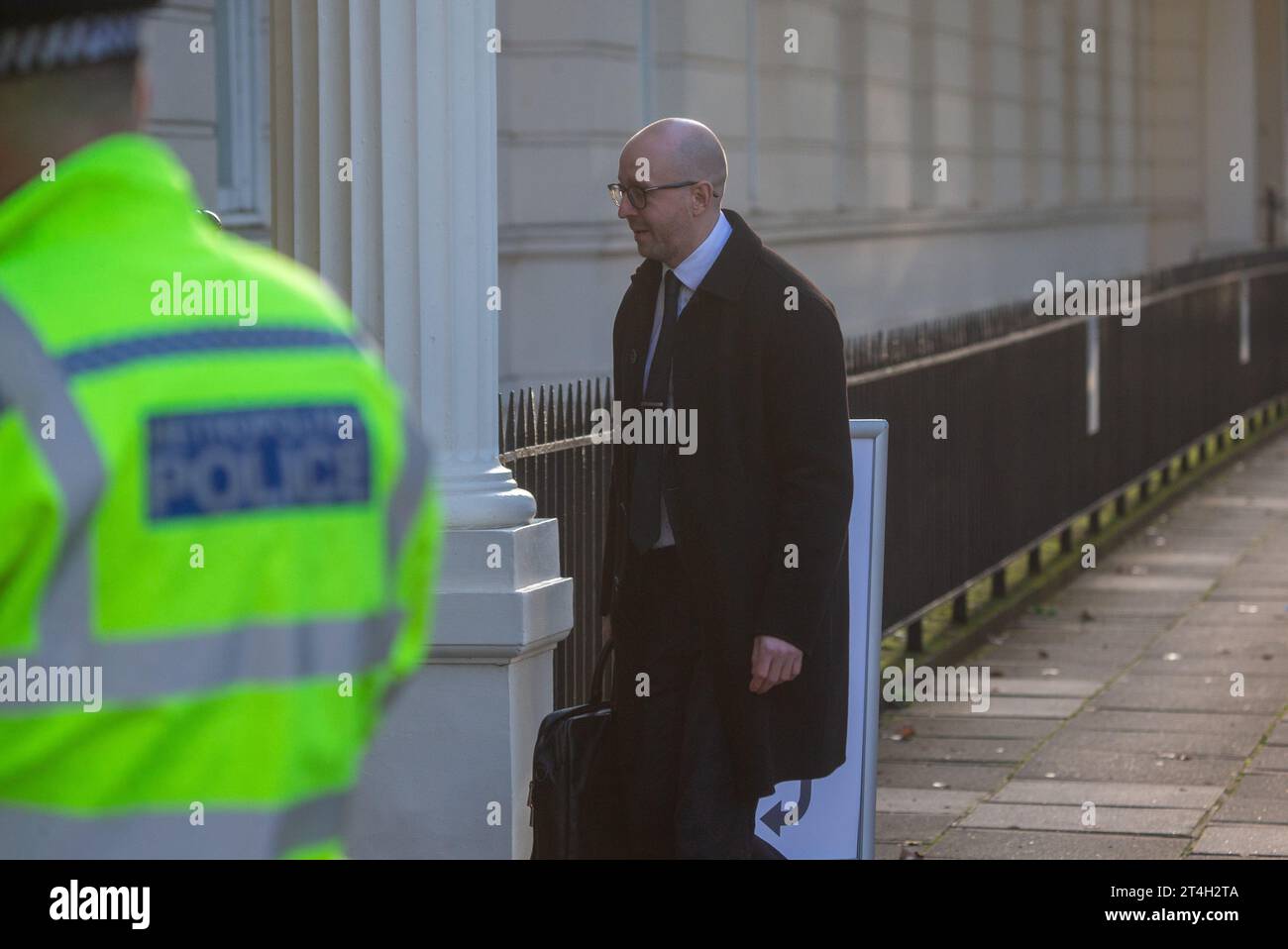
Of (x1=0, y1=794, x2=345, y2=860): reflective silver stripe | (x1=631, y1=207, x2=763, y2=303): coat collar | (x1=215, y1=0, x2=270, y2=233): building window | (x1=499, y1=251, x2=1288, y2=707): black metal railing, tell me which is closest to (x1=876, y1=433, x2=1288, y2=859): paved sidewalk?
(x1=499, y1=251, x2=1288, y2=707): black metal railing

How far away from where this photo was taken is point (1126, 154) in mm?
30562

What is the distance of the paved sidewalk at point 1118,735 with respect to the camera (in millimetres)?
6168

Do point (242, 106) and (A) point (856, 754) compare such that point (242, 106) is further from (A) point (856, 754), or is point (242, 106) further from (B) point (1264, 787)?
(A) point (856, 754)

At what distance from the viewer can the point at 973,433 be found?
9320 mm

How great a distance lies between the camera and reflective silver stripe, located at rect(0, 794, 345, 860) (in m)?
1.39

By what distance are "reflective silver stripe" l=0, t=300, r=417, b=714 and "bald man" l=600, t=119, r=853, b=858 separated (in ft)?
9.14

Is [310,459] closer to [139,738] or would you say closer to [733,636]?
[139,738]

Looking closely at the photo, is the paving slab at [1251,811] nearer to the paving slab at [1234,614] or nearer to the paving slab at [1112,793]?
the paving slab at [1112,793]

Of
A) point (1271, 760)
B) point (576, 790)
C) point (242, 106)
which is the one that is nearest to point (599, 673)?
point (576, 790)

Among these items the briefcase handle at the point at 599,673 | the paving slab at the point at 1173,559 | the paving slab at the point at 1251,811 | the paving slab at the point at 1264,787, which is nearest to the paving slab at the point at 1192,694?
the paving slab at the point at 1264,787

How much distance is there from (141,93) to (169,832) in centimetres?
47

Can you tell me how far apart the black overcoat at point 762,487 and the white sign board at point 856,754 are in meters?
0.37
